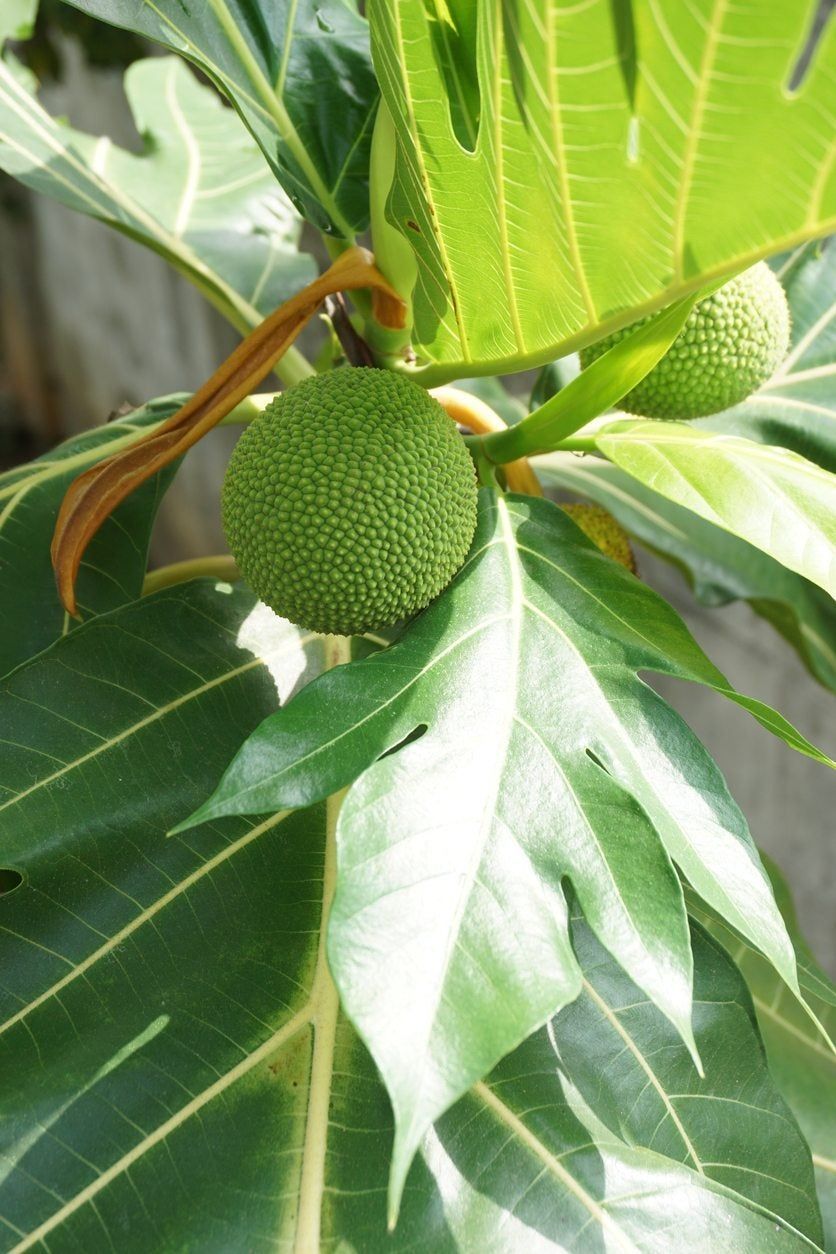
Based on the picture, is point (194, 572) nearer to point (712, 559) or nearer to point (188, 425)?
point (188, 425)

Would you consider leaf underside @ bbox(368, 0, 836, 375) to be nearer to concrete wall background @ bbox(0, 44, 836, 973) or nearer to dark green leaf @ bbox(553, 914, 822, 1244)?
dark green leaf @ bbox(553, 914, 822, 1244)

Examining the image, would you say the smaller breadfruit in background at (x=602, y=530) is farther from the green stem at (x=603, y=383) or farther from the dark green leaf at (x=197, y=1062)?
the dark green leaf at (x=197, y=1062)

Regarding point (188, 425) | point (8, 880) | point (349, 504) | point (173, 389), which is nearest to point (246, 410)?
point (188, 425)

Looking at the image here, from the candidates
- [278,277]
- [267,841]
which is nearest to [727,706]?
[278,277]

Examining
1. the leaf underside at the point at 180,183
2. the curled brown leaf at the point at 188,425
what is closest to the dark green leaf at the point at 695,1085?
the curled brown leaf at the point at 188,425

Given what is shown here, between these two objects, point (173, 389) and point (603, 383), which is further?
point (173, 389)

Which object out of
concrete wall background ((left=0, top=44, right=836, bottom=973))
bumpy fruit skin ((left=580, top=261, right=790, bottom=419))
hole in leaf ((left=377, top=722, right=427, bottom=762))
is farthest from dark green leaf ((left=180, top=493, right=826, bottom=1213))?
concrete wall background ((left=0, top=44, right=836, bottom=973))

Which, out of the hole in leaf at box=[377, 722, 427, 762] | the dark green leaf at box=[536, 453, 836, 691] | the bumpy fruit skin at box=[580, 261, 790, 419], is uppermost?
the bumpy fruit skin at box=[580, 261, 790, 419]
